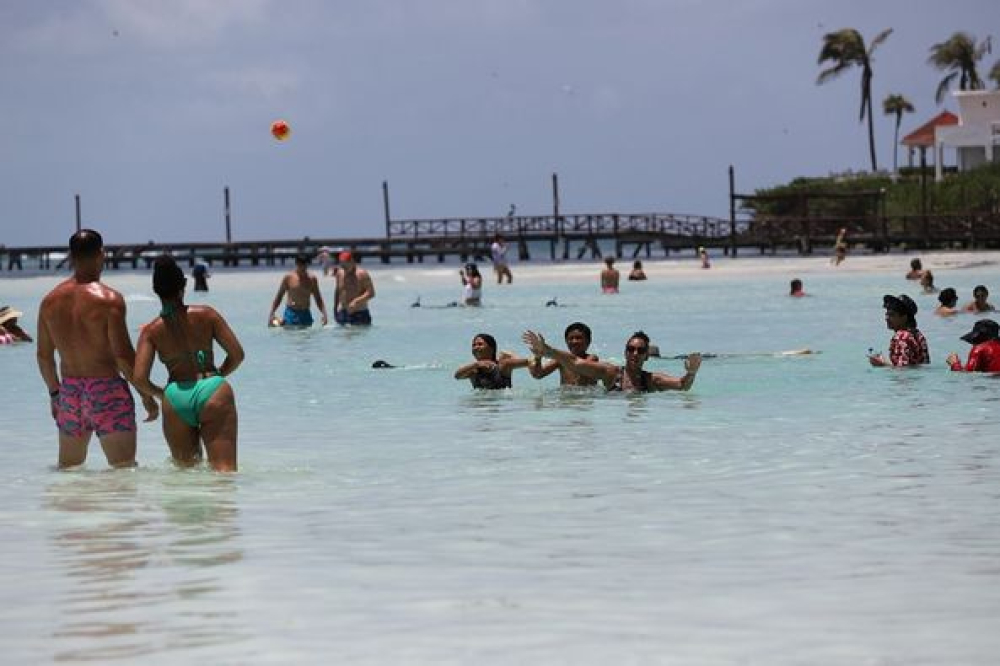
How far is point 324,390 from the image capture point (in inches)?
715

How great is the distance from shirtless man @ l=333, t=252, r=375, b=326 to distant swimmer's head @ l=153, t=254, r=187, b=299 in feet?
53.5

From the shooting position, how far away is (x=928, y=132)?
306 feet

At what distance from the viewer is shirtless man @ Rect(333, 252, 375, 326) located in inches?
1029

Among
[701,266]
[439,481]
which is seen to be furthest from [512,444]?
[701,266]

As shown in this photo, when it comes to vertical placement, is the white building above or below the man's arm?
above

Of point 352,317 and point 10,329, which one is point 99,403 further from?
point 352,317

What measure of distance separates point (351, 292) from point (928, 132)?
71484 mm

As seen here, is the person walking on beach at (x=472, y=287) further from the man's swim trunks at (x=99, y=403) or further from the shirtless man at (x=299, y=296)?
the man's swim trunks at (x=99, y=403)

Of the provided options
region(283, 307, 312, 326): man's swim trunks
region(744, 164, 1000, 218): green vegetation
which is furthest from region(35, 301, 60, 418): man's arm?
region(744, 164, 1000, 218): green vegetation

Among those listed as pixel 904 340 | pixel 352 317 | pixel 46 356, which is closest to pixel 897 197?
pixel 352 317

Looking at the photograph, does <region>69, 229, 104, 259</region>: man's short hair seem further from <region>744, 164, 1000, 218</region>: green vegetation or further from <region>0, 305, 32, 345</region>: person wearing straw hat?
<region>744, 164, 1000, 218</region>: green vegetation

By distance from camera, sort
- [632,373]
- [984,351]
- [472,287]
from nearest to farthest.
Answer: [632,373]
[984,351]
[472,287]

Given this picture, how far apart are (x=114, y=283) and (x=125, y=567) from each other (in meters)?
58.9

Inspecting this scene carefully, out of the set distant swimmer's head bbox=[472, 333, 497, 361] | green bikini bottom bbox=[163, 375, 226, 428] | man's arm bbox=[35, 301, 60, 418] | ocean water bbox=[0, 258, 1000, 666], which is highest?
man's arm bbox=[35, 301, 60, 418]
